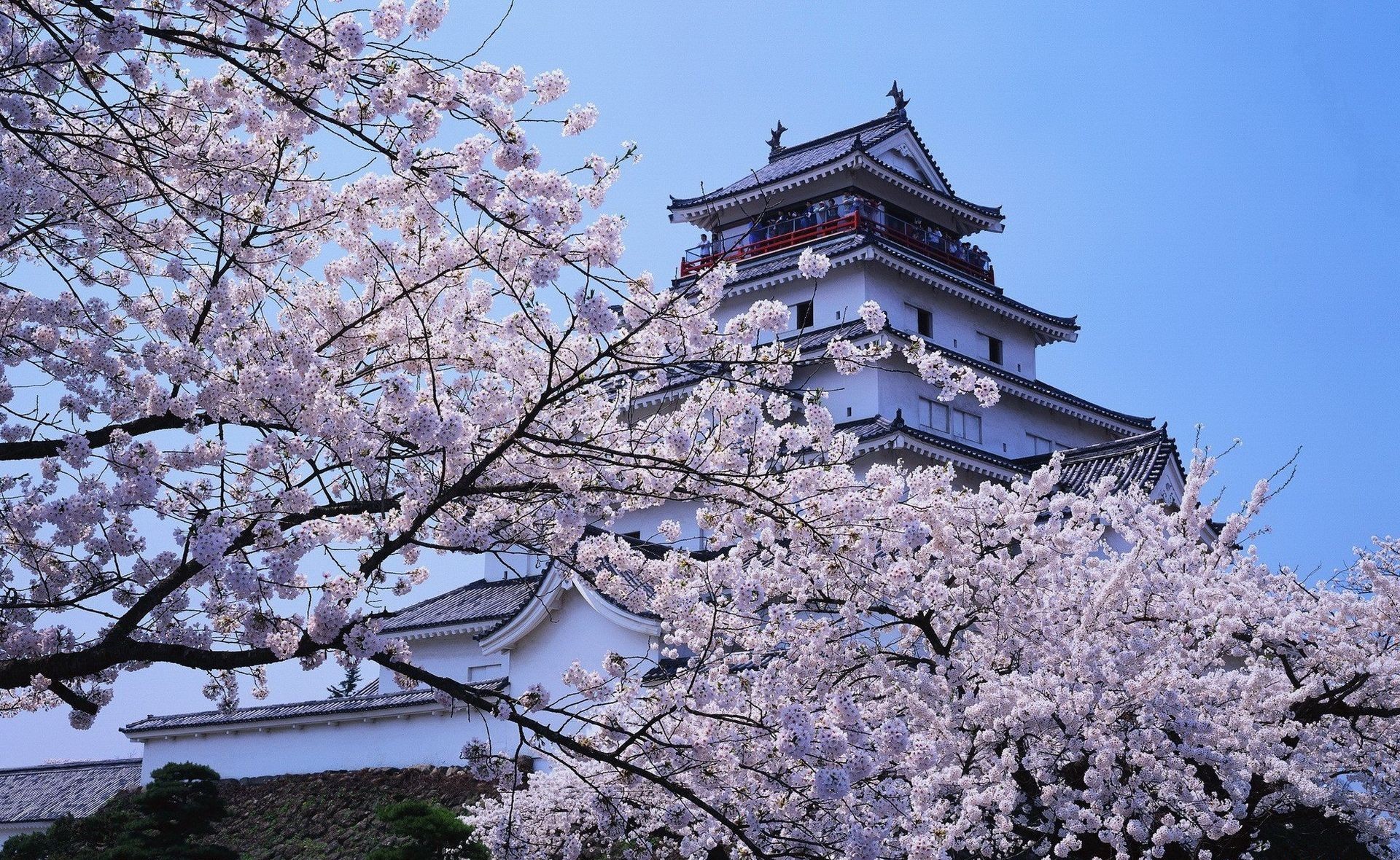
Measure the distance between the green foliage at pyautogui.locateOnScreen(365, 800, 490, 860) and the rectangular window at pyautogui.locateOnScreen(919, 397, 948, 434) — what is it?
1670cm

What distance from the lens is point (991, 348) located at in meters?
30.8

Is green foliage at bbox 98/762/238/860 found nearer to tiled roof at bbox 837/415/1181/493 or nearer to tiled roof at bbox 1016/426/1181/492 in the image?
tiled roof at bbox 837/415/1181/493

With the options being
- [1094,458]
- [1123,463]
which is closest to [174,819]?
[1123,463]

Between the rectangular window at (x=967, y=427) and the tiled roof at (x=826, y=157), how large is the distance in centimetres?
647

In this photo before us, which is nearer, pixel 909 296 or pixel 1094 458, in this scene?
pixel 1094 458

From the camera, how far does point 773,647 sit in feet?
34.7

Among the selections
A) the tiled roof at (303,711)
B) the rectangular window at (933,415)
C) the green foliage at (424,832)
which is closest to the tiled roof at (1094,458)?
the rectangular window at (933,415)

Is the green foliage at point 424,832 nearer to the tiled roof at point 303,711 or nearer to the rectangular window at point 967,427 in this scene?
the tiled roof at point 303,711

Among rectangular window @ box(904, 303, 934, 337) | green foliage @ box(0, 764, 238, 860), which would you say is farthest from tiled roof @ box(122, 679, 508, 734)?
rectangular window @ box(904, 303, 934, 337)

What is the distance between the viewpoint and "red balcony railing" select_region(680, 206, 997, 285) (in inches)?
1141

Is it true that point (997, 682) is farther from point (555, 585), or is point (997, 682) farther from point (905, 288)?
point (905, 288)

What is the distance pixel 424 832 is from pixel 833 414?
16.8 meters

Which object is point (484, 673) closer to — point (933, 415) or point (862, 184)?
point (933, 415)

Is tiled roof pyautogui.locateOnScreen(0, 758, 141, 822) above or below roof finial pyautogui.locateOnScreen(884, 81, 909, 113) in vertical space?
below
